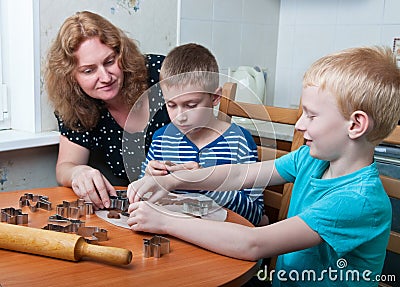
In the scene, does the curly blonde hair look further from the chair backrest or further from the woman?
the chair backrest

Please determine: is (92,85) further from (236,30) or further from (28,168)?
(236,30)

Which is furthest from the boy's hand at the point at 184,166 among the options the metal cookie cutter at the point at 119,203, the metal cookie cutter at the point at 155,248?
the metal cookie cutter at the point at 155,248

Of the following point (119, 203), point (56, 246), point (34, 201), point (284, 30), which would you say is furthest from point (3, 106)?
point (284, 30)

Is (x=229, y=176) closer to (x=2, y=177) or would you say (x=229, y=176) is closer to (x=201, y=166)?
(x=201, y=166)

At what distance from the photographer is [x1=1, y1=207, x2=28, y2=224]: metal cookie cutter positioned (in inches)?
39.3

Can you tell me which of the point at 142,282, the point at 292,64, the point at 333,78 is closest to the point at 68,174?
the point at 142,282

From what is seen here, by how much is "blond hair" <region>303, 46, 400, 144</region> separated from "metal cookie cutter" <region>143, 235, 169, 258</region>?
15.7 inches

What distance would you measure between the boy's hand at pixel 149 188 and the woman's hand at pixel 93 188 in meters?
0.10

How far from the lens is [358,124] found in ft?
3.08

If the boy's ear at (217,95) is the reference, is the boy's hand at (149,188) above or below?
below

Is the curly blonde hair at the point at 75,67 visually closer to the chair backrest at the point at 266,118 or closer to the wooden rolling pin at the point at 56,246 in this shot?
the chair backrest at the point at 266,118

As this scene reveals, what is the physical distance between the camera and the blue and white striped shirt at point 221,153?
3.60ft

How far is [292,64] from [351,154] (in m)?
1.62

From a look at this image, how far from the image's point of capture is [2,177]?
162cm
